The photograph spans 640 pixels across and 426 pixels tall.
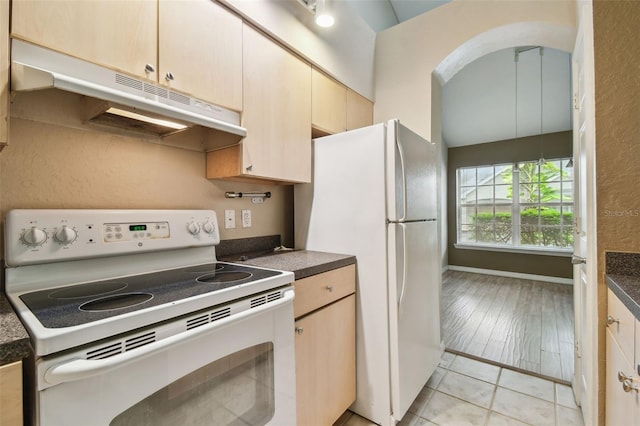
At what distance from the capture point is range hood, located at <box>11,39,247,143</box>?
83cm

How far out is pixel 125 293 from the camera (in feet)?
3.13

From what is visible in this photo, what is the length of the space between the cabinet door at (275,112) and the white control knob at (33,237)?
790 millimetres

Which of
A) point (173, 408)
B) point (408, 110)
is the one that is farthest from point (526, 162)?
point (173, 408)

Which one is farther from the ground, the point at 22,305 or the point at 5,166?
the point at 5,166

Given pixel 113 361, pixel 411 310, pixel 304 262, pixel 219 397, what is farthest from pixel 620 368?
pixel 113 361

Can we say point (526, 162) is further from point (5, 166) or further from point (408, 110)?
point (5, 166)

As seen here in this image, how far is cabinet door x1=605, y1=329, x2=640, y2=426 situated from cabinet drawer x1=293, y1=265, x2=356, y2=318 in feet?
3.49

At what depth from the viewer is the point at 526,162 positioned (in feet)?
16.2

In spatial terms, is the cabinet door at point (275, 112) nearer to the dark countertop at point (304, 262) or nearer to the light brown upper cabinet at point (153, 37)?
the light brown upper cabinet at point (153, 37)

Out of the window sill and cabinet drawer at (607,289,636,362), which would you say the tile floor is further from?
the window sill

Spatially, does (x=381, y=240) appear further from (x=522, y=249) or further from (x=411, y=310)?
(x=522, y=249)

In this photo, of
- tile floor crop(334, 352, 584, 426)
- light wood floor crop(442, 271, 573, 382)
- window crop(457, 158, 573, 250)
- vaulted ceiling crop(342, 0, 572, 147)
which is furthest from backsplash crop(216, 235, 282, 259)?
window crop(457, 158, 573, 250)

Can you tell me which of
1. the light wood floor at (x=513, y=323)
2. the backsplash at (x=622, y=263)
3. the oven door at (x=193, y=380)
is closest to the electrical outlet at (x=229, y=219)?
the oven door at (x=193, y=380)

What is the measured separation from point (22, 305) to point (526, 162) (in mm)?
6126
